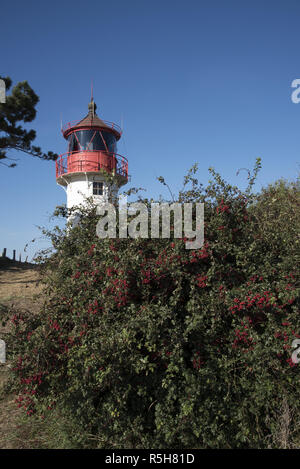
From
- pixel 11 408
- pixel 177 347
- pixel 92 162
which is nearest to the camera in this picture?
pixel 177 347

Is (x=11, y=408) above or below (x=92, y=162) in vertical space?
below

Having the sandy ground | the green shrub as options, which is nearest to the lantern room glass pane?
the sandy ground

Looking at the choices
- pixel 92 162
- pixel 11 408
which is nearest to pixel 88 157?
pixel 92 162

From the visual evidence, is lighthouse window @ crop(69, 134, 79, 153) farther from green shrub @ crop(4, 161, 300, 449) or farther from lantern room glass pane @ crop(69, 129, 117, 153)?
green shrub @ crop(4, 161, 300, 449)

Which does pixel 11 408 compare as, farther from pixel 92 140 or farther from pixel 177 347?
pixel 92 140

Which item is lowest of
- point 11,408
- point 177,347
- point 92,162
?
point 11,408

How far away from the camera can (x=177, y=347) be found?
3701 millimetres

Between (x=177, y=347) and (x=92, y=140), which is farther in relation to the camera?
(x=92, y=140)

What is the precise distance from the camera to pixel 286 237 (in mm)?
4523

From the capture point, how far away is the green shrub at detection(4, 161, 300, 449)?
377 centimetres

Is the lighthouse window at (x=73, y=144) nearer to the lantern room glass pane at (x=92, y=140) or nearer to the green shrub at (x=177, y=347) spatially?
the lantern room glass pane at (x=92, y=140)

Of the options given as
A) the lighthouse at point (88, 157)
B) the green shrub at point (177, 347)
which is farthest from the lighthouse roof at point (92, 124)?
the green shrub at point (177, 347)

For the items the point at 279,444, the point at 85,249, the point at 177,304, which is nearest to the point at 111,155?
the point at 85,249

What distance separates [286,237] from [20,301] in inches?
333
